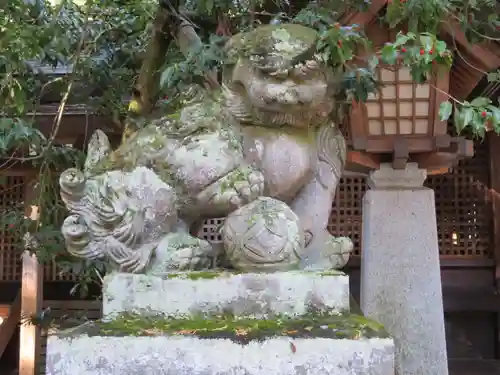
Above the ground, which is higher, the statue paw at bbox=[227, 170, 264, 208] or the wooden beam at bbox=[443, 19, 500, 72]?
the wooden beam at bbox=[443, 19, 500, 72]

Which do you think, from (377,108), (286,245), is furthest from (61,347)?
(377,108)

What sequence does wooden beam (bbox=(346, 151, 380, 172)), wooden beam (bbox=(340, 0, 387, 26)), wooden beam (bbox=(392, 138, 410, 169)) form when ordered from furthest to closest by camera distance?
wooden beam (bbox=(346, 151, 380, 172))
wooden beam (bbox=(392, 138, 410, 169))
wooden beam (bbox=(340, 0, 387, 26))

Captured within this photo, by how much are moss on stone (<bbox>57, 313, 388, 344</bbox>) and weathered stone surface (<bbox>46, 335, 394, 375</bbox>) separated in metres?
0.02

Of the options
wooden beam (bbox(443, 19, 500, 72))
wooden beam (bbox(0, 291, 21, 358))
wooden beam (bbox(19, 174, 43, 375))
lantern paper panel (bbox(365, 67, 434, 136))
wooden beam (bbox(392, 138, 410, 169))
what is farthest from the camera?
wooden beam (bbox(0, 291, 21, 358))

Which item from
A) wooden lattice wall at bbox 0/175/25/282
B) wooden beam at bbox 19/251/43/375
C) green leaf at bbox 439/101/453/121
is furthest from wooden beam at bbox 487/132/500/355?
wooden lattice wall at bbox 0/175/25/282

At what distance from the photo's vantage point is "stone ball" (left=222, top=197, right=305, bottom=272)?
1698 millimetres

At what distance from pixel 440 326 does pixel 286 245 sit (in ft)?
11.4

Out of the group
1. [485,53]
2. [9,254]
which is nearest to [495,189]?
[485,53]

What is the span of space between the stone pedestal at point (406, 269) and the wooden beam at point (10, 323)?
3.16 metres

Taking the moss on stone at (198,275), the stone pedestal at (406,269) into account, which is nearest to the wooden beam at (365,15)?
the stone pedestal at (406,269)

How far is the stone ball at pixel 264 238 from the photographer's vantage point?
170 cm

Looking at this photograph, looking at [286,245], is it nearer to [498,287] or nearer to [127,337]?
[127,337]

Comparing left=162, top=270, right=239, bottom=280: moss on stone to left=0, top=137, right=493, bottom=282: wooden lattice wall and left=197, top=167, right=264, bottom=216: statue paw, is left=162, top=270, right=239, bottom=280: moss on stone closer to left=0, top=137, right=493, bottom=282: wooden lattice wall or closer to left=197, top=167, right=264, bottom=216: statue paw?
left=197, top=167, right=264, bottom=216: statue paw

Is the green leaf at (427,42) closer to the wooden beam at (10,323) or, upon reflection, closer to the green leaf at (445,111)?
the green leaf at (445,111)
